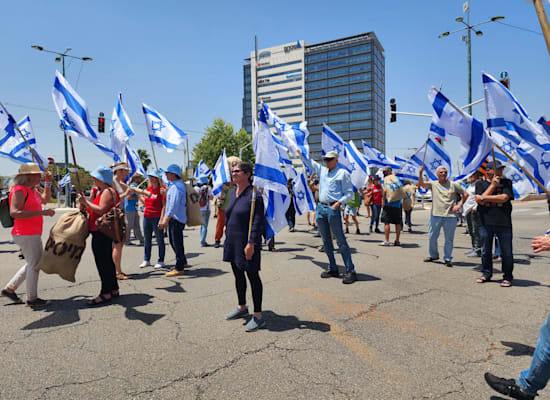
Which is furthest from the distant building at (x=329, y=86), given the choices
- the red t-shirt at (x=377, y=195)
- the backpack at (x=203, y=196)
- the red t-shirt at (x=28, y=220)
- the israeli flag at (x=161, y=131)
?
the red t-shirt at (x=28, y=220)

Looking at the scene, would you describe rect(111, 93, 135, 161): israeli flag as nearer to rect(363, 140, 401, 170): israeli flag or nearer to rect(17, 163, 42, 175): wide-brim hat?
rect(17, 163, 42, 175): wide-brim hat

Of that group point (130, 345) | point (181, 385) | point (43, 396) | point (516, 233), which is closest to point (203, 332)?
point (130, 345)

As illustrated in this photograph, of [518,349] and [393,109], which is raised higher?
[393,109]

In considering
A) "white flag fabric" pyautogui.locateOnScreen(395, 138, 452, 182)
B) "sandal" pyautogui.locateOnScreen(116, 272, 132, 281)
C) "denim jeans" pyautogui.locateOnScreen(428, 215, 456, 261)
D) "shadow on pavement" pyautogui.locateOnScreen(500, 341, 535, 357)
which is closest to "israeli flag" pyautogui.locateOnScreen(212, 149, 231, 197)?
"sandal" pyautogui.locateOnScreen(116, 272, 132, 281)

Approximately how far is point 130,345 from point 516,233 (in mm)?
12557

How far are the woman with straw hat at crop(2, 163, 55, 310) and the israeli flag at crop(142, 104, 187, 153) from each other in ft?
8.22

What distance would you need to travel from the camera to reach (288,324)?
4012 mm

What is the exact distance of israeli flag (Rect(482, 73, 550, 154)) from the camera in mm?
4688

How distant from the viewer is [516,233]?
11820 mm

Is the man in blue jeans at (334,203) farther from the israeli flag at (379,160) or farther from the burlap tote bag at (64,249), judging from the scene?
the israeli flag at (379,160)

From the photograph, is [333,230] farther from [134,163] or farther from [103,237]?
[134,163]

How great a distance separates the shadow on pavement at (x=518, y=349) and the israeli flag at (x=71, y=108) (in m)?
5.83

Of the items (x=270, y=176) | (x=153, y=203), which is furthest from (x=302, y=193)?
(x=270, y=176)

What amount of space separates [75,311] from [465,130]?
18.7ft
